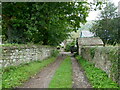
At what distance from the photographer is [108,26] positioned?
32188mm

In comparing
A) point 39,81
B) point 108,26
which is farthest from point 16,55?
point 108,26

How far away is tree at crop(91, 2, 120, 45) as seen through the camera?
31.0 meters

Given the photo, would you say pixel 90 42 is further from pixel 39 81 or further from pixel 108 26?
pixel 39 81

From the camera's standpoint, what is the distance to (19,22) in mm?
10695

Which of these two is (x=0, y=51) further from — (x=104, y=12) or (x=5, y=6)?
(x=104, y=12)

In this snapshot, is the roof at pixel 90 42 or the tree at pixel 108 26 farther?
the tree at pixel 108 26

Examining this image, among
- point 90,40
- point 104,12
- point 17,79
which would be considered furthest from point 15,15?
point 104,12

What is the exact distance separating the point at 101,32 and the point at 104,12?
19.0 feet

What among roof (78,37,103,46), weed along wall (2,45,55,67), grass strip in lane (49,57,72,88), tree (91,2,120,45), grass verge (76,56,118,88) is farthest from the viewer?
tree (91,2,120,45)

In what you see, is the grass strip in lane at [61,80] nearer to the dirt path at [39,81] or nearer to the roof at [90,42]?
the dirt path at [39,81]

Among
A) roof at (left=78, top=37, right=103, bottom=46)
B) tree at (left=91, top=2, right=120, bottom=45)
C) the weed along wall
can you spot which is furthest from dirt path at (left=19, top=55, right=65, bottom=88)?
tree at (left=91, top=2, right=120, bottom=45)

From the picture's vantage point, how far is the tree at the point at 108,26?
3095 cm

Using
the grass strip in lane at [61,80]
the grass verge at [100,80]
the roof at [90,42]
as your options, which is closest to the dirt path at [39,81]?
the grass strip in lane at [61,80]

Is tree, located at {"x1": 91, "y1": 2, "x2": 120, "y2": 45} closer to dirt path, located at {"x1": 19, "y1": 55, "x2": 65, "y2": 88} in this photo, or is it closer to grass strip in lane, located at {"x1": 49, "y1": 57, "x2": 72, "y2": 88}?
grass strip in lane, located at {"x1": 49, "y1": 57, "x2": 72, "y2": 88}
